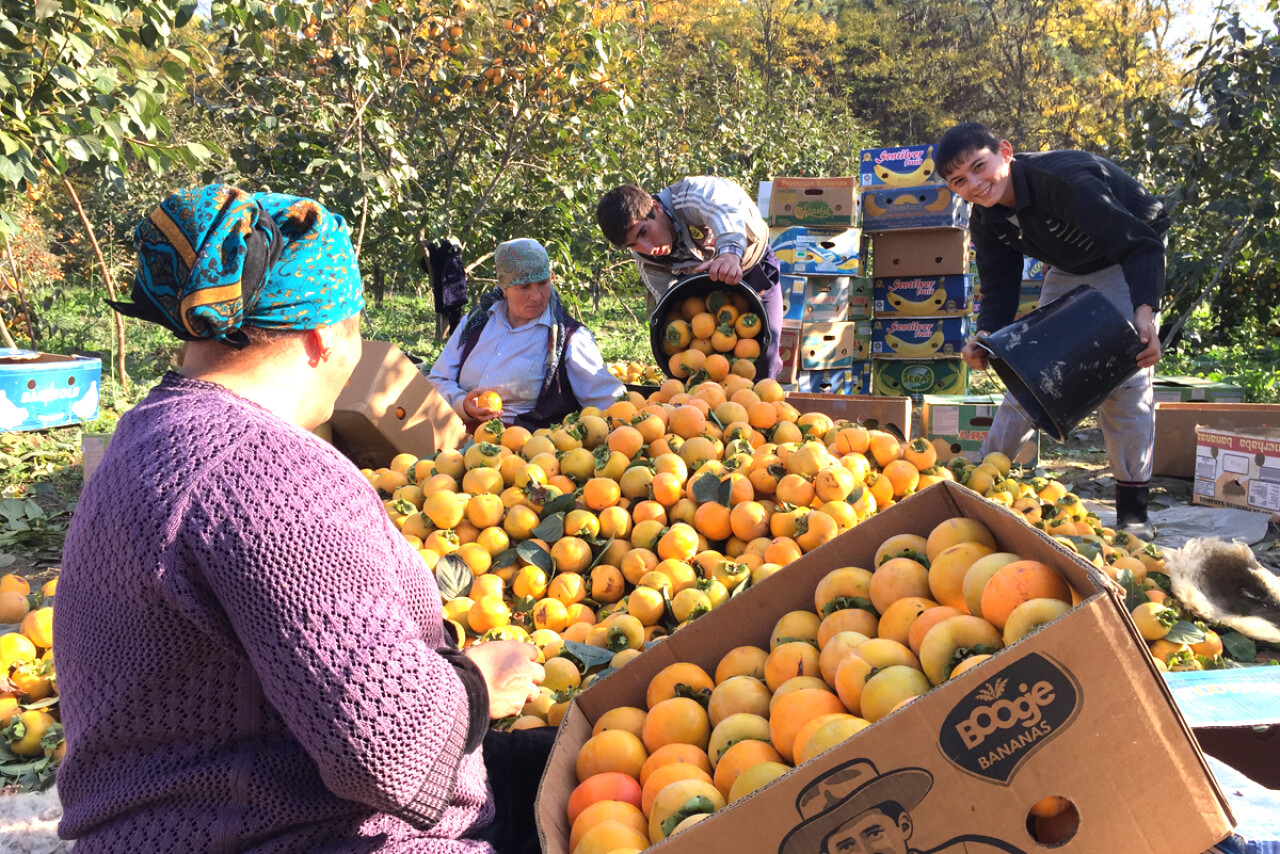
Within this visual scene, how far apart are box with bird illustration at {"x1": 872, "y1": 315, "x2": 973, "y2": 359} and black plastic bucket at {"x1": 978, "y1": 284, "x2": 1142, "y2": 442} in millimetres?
4475

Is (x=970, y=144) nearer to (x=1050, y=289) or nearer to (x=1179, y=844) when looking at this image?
(x=1050, y=289)

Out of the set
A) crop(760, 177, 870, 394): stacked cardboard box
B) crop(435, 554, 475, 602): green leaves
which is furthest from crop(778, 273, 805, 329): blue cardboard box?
crop(435, 554, 475, 602): green leaves

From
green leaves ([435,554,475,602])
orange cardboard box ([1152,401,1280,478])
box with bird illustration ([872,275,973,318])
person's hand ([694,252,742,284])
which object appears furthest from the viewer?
box with bird illustration ([872,275,973,318])

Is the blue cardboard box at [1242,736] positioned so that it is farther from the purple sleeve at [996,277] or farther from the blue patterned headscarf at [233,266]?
the purple sleeve at [996,277]

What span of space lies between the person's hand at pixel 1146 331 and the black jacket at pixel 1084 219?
0.12ft

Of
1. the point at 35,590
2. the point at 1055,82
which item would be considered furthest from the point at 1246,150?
the point at 1055,82

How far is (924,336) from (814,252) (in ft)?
5.14

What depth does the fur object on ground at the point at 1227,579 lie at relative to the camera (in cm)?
251

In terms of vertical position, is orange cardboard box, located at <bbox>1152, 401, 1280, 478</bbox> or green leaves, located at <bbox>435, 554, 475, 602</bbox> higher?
green leaves, located at <bbox>435, 554, 475, 602</bbox>

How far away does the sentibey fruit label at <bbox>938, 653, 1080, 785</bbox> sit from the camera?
1.06m

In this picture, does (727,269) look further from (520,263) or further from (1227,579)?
(1227,579)

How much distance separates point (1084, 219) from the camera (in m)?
3.57

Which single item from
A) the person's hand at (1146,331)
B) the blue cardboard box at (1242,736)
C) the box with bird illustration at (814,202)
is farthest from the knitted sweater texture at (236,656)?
the box with bird illustration at (814,202)

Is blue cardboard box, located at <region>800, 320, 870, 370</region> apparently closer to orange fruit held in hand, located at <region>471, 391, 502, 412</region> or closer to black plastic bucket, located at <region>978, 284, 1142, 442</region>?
orange fruit held in hand, located at <region>471, 391, 502, 412</region>
